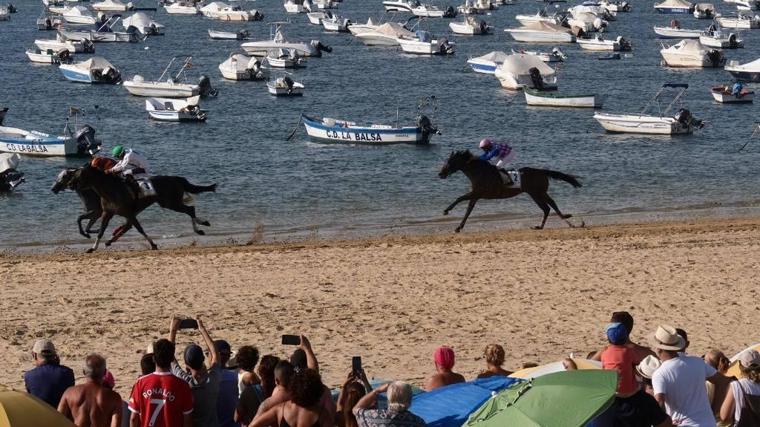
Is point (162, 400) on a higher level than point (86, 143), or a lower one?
higher

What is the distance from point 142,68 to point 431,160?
119 feet

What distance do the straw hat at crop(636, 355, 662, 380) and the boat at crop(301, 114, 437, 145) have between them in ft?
122

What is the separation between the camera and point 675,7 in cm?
11788

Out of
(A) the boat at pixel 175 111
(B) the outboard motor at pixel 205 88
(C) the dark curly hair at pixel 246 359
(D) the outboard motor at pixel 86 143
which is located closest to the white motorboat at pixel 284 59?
(B) the outboard motor at pixel 205 88

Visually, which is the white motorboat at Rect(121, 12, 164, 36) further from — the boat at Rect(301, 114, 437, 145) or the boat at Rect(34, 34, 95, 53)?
the boat at Rect(301, 114, 437, 145)

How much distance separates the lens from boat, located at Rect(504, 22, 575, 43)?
315 ft

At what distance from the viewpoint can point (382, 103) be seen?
64.2m

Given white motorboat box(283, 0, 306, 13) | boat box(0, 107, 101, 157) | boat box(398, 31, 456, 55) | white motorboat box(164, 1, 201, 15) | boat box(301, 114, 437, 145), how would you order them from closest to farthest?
boat box(0, 107, 101, 157), boat box(301, 114, 437, 145), boat box(398, 31, 456, 55), white motorboat box(164, 1, 201, 15), white motorboat box(283, 0, 306, 13)

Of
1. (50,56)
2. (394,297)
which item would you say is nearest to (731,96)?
(50,56)

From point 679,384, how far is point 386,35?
81003mm

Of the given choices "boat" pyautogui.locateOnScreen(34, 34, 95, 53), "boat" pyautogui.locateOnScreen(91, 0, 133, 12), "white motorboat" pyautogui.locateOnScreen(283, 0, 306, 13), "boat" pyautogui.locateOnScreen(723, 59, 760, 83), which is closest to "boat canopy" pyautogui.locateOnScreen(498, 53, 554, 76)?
"boat" pyautogui.locateOnScreen(723, 59, 760, 83)

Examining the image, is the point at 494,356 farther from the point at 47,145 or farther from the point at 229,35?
the point at 229,35

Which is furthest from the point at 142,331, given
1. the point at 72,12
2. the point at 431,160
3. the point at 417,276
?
the point at 72,12

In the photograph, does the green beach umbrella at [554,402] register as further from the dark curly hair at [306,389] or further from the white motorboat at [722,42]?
the white motorboat at [722,42]
